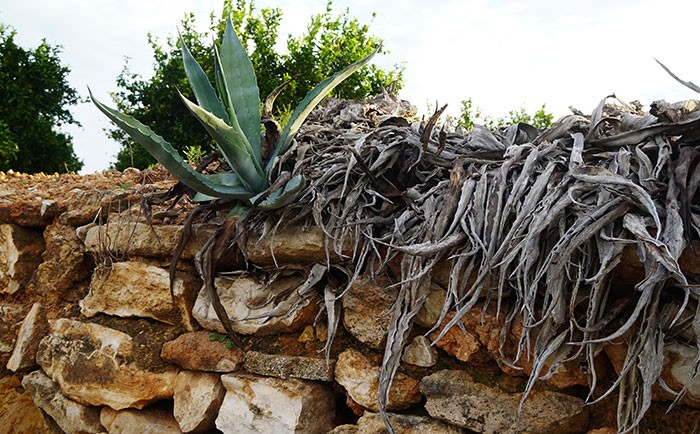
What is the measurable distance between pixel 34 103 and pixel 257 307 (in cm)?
609

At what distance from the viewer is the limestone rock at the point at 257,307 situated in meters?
2.26

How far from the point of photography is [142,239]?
265cm

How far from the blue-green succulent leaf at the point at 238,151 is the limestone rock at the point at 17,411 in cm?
190

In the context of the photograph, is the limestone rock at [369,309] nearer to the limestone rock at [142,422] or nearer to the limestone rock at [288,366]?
the limestone rock at [288,366]

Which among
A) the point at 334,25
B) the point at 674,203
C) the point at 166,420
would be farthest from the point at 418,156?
the point at 334,25

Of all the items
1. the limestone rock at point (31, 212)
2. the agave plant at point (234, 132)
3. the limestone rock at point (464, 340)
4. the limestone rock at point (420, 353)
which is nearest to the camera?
the limestone rock at point (464, 340)

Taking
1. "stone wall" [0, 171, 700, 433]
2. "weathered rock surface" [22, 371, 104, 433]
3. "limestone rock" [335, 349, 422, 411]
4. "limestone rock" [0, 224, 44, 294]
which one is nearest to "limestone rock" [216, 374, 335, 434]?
"stone wall" [0, 171, 700, 433]

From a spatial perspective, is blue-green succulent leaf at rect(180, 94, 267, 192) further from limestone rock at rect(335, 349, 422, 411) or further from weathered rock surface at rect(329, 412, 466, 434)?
weathered rock surface at rect(329, 412, 466, 434)

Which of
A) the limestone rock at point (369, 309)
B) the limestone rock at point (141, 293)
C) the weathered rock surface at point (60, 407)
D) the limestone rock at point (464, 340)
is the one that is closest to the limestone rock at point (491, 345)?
the limestone rock at point (464, 340)

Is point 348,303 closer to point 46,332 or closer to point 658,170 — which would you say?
point 658,170

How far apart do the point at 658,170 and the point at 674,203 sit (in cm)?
16

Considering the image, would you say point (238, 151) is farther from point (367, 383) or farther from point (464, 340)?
point (464, 340)

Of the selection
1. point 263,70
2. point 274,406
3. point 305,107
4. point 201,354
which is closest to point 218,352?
point 201,354

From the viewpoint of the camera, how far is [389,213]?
214cm
